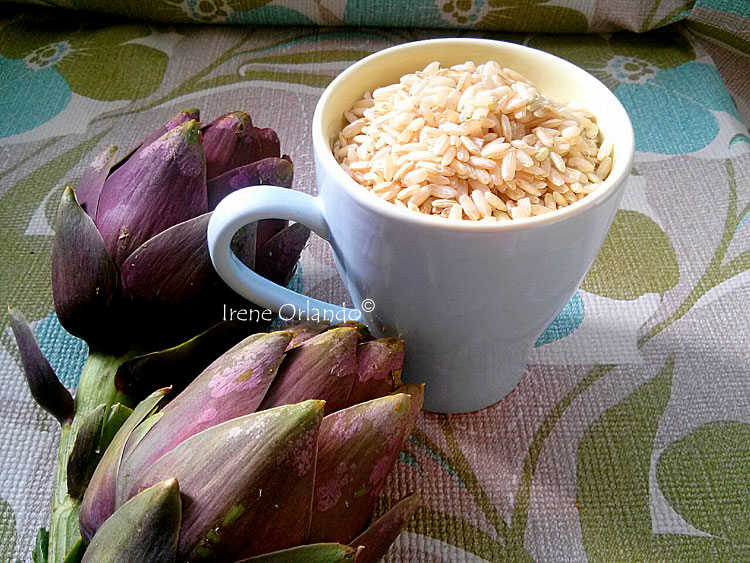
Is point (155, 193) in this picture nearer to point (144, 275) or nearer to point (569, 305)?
point (144, 275)

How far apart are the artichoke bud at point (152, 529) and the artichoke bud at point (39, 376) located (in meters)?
0.11

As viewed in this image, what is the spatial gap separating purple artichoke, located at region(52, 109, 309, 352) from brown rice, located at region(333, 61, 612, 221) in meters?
0.06

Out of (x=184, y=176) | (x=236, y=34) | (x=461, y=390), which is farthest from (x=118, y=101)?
(x=461, y=390)

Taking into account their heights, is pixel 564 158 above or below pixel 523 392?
above

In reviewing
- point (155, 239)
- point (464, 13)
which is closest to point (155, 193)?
point (155, 239)

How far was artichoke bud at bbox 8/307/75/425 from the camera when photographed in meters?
0.29

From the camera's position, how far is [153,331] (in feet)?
1.02

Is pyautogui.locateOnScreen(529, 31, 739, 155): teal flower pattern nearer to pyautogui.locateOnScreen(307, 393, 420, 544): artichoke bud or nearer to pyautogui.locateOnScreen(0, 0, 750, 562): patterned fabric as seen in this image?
pyautogui.locateOnScreen(0, 0, 750, 562): patterned fabric

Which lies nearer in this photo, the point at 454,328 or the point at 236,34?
the point at 454,328

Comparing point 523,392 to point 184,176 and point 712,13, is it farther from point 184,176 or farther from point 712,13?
point 712,13

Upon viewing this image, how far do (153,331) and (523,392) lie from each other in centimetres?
19

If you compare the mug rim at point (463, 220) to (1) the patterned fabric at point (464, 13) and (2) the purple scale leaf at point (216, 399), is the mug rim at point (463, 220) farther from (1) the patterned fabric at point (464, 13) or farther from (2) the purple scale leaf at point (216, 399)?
(1) the patterned fabric at point (464, 13)

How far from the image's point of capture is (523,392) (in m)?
0.36

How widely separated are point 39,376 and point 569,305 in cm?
28
